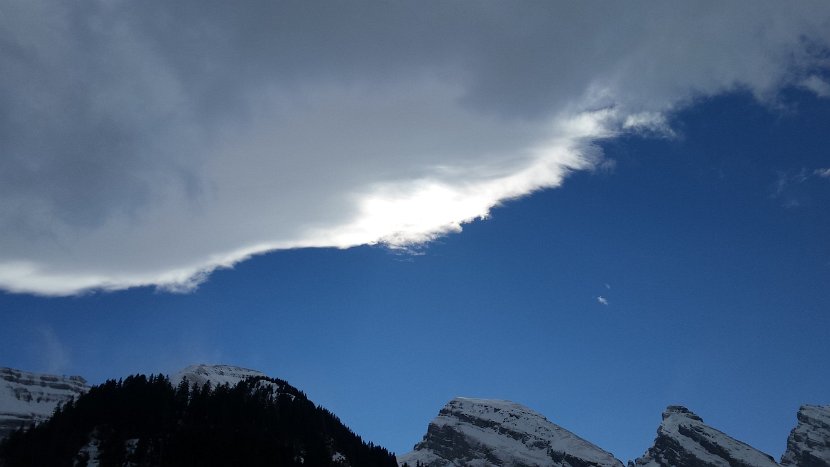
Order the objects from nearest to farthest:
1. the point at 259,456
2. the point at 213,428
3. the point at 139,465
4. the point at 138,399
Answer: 1. the point at 139,465
2. the point at 259,456
3. the point at 213,428
4. the point at 138,399

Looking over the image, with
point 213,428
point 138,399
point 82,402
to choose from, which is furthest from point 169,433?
point 82,402

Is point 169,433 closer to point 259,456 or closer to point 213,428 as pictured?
point 213,428

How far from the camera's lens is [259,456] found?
174m

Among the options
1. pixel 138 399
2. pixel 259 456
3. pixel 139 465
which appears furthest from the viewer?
pixel 138 399

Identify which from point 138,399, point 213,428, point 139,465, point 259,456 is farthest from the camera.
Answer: point 138,399

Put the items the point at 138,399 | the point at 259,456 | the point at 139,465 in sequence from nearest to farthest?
the point at 139,465, the point at 259,456, the point at 138,399

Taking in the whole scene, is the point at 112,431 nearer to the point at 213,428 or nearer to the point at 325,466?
the point at 213,428

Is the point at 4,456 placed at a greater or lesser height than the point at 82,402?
lesser

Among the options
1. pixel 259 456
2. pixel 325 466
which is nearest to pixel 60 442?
pixel 259 456

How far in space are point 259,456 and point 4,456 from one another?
71242 mm

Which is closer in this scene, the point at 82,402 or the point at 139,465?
the point at 139,465

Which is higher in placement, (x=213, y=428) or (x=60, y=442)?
(x=213, y=428)

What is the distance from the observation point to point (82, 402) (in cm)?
19962

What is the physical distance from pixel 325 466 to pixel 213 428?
1365 inches
